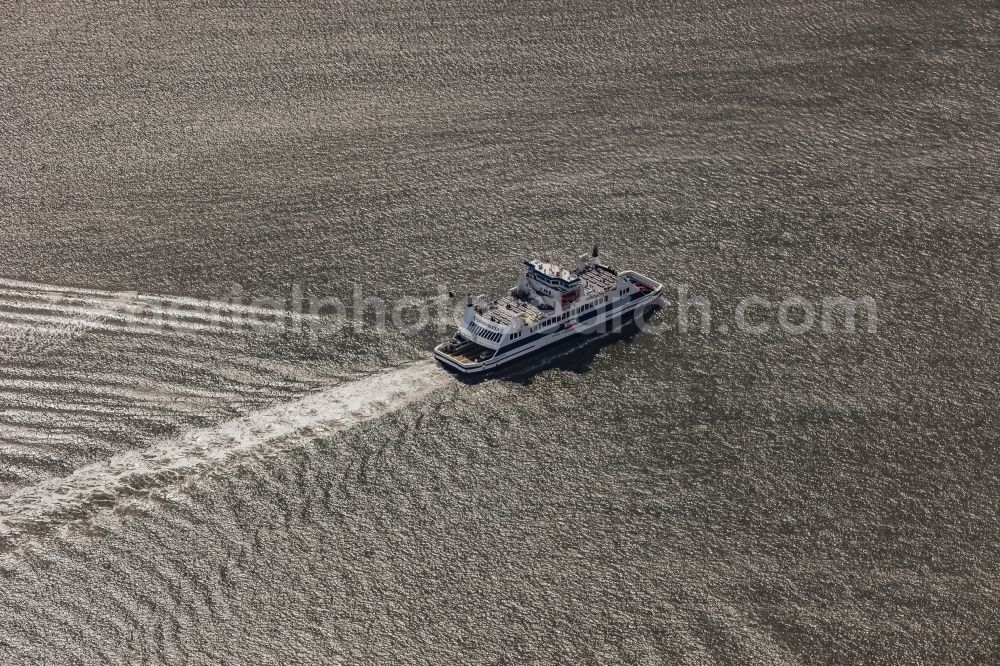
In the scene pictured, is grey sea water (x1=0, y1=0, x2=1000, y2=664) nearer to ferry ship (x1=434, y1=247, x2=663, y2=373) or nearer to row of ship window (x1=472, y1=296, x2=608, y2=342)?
ferry ship (x1=434, y1=247, x2=663, y2=373)

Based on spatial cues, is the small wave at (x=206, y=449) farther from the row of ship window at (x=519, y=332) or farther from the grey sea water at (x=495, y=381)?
the row of ship window at (x=519, y=332)

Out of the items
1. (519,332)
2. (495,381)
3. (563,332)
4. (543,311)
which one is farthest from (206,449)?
(563,332)

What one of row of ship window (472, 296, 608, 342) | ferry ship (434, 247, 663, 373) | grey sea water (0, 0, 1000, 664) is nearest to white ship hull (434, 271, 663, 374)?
ferry ship (434, 247, 663, 373)

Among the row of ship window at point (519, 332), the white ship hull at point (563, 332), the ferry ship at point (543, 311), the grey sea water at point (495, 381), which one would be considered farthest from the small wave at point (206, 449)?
the row of ship window at point (519, 332)

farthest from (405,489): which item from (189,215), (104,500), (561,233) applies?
(189,215)

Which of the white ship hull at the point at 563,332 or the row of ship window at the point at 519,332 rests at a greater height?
the row of ship window at the point at 519,332

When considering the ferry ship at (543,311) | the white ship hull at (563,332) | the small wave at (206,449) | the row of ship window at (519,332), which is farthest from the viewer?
the ferry ship at (543,311)

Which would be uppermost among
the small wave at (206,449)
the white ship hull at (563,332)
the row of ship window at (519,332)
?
the row of ship window at (519,332)

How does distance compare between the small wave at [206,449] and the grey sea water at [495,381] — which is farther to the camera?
the small wave at [206,449]
